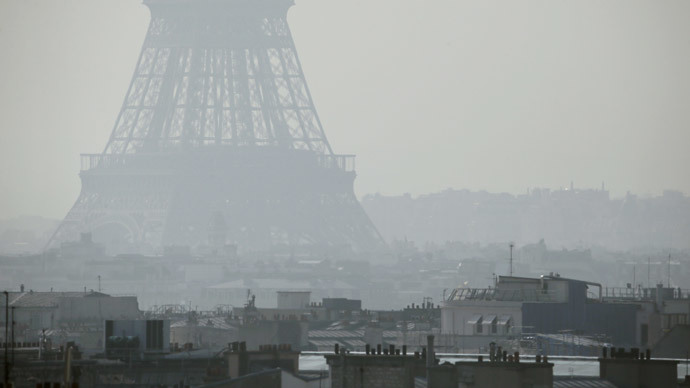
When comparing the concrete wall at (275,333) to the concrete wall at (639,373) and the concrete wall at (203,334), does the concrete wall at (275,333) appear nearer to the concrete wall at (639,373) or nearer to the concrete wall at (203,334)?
the concrete wall at (203,334)

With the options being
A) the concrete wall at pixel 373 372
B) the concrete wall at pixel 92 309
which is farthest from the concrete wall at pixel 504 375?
the concrete wall at pixel 92 309

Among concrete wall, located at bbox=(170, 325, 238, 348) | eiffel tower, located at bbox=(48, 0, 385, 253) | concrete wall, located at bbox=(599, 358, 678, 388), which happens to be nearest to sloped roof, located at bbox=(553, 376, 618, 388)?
concrete wall, located at bbox=(599, 358, 678, 388)

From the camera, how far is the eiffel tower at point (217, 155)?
146 metres

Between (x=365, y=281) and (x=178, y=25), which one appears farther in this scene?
(x=178, y=25)

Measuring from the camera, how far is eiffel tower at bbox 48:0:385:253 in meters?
146

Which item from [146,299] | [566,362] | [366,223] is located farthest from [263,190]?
[566,362]

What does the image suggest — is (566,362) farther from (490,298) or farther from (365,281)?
(365,281)

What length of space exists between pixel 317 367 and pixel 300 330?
1010 cm

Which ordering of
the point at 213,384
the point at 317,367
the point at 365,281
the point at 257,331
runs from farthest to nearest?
the point at 365,281 → the point at 257,331 → the point at 317,367 → the point at 213,384

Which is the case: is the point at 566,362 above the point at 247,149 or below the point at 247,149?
below

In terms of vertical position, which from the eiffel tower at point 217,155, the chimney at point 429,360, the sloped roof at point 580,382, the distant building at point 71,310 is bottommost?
the sloped roof at point 580,382

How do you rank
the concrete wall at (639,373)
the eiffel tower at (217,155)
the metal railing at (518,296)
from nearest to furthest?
the concrete wall at (639,373) → the metal railing at (518,296) → the eiffel tower at (217,155)

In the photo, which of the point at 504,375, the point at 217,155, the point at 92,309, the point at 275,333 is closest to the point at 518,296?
the point at 275,333

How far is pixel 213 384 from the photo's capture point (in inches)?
1146
